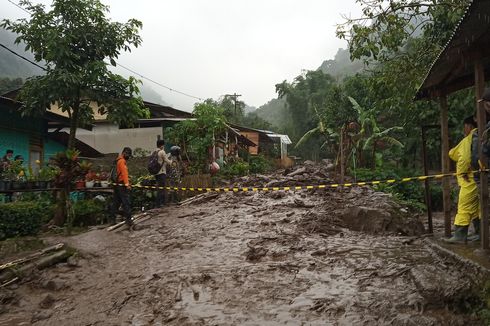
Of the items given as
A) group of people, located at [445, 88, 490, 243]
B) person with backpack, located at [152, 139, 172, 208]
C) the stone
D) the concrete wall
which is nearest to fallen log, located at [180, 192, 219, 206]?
person with backpack, located at [152, 139, 172, 208]

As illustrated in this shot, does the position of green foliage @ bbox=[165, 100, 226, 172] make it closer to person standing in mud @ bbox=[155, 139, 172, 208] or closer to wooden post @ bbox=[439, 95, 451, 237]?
person standing in mud @ bbox=[155, 139, 172, 208]

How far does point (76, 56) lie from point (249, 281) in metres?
7.84

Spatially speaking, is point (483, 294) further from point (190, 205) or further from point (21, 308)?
point (190, 205)

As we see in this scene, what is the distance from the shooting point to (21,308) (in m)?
4.72

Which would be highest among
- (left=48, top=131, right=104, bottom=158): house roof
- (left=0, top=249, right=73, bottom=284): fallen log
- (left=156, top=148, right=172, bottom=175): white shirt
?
(left=48, top=131, right=104, bottom=158): house roof

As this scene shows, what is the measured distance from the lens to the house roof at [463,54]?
4168 mm

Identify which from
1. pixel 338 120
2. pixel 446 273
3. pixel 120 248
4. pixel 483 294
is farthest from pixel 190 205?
pixel 338 120

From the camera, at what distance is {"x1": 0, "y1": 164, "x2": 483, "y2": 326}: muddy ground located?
4.08 meters

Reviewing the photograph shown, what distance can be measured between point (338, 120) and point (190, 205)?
21.0m

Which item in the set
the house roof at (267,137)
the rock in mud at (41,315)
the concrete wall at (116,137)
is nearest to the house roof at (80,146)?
the concrete wall at (116,137)

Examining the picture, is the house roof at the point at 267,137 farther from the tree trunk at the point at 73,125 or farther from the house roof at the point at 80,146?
the tree trunk at the point at 73,125

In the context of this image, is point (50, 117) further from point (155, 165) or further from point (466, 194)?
point (466, 194)

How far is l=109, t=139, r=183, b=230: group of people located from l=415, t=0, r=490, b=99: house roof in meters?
6.10

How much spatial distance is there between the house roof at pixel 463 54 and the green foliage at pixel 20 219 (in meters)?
7.25
